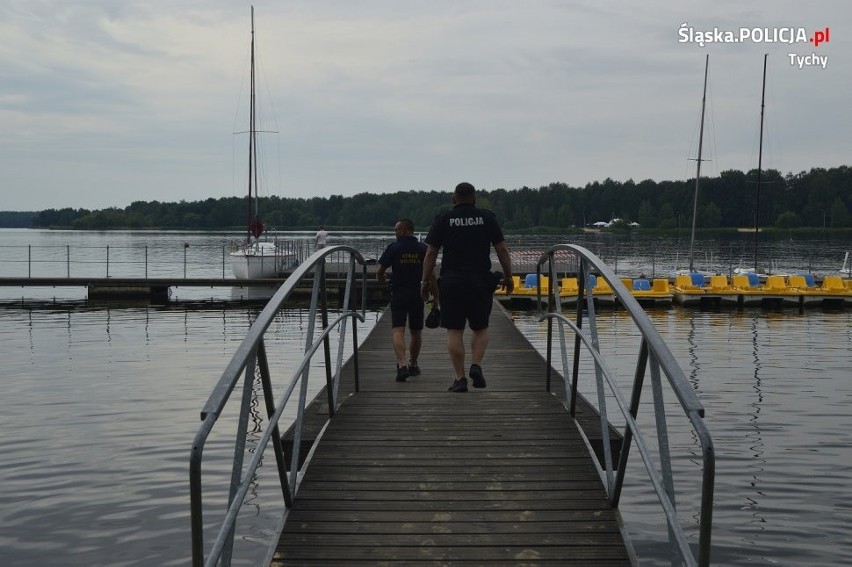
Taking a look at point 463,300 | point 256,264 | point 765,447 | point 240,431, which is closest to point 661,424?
point 240,431

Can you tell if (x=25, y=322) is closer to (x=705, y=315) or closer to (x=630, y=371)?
(x=630, y=371)

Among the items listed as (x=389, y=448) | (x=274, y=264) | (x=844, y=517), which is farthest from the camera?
(x=274, y=264)

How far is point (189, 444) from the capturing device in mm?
10664

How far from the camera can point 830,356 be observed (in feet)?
60.8

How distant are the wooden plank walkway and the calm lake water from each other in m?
1.76

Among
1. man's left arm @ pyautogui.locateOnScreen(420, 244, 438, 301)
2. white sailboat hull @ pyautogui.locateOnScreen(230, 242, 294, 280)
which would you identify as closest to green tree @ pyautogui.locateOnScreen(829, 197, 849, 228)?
white sailboat hull @ pyautogui.locateOnScreen(230, 242, 294, 280)

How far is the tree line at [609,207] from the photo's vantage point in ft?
487

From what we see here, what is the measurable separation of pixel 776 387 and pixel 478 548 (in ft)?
39.0

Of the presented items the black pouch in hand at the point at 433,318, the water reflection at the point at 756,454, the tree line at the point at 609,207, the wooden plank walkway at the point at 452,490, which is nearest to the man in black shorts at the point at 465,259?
the wooden plank walkway at the point at 452,490

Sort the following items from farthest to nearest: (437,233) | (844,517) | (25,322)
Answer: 1. (25,322)
2. (844,517)
3. (437,233)

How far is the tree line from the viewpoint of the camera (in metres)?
148

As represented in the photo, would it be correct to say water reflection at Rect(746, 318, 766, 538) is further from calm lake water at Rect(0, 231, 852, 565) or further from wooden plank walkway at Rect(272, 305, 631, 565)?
wooden plank walkway at Rect(272, 305, 631, 565)

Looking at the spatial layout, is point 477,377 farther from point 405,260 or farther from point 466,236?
point 405,260

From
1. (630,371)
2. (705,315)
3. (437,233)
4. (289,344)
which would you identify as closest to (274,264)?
(289,344)
